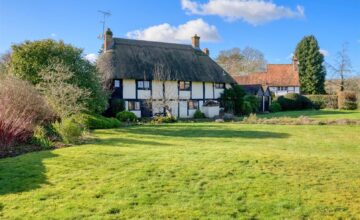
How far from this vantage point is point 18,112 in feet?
40.8

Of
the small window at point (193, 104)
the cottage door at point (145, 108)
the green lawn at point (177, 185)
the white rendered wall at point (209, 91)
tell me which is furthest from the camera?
the white rendered wall at point (209, 91)

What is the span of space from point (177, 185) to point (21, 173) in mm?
3706

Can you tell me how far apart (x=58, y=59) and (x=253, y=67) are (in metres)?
50.7

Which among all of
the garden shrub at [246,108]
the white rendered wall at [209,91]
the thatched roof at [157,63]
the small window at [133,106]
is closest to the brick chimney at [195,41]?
the thatched roof at [157,63]

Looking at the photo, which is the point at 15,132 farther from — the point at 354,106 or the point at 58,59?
the point at 354,106

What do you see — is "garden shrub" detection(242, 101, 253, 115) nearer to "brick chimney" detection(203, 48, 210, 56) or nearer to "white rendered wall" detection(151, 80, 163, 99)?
"brick chimney" detection(203, 48, 210, 56)

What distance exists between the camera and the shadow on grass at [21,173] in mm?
6820

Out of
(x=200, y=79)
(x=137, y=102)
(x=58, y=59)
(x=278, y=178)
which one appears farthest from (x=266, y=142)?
(x=200, y=79)

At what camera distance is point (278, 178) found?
748 centimetres

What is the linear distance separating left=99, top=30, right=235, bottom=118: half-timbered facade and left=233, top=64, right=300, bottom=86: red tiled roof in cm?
1919

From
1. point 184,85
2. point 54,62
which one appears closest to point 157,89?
point 184,85

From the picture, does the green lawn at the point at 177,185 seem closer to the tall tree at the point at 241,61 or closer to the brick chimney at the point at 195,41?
the brick chimney at the point at 195,41

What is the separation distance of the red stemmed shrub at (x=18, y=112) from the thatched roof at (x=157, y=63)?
1393 cm

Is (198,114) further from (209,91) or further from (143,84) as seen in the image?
(143,84)
